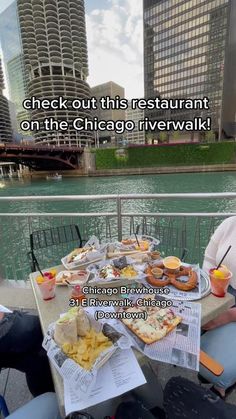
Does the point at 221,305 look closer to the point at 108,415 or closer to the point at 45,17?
the point at 108,415

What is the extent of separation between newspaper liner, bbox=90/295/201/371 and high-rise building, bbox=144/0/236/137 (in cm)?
4899

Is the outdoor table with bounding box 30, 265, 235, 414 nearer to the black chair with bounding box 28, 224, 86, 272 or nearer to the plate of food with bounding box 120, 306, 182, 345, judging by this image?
the plate of food with bounding box 120, 306, 182, 345

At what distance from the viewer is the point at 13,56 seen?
68625 millimetres

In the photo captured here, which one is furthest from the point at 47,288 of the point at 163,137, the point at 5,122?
the point at 5,122

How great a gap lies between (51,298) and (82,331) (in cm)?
38

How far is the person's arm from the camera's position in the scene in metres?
1.21

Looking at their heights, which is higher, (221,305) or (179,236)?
(221,305)

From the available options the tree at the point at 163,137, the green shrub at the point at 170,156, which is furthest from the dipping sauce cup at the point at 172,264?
the tree at the point at 163,137

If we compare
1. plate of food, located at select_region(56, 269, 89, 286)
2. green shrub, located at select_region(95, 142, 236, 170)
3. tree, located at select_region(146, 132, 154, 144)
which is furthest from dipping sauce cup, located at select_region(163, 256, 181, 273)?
tree, located at select_region(146, 132, 154, 144)

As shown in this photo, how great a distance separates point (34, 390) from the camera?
1193mm

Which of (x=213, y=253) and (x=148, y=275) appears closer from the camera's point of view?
(x=148, y=275)

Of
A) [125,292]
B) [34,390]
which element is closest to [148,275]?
[125,292]

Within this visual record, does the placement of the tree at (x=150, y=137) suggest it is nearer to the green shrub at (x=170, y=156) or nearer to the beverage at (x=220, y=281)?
the green shrub at (x=170, y=156)

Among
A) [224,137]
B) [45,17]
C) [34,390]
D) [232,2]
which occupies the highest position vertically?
[45,17]
